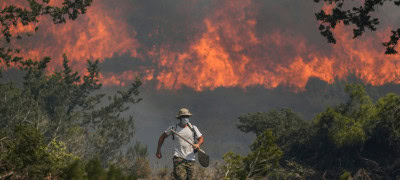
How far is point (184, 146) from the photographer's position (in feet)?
21.8

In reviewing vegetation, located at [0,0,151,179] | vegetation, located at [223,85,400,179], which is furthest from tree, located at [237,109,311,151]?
vegetation, located at [0,0,151,179]

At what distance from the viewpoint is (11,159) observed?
4.16 meters

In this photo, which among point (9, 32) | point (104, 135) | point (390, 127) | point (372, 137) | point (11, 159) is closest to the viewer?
point (11, 159)

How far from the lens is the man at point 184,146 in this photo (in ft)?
21.6

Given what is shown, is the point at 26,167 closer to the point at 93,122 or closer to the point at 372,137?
the point at 372,137

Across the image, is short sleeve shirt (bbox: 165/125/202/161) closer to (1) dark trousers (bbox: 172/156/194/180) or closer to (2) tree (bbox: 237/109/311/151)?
(1) dark trousers (bbox: 172/156/194/180)

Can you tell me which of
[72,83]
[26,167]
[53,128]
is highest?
[72,83]

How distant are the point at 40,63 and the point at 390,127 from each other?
778 inches

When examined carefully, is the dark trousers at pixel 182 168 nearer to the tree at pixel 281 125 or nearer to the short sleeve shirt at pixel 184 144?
the short sleeve shirt at pixel 184 144

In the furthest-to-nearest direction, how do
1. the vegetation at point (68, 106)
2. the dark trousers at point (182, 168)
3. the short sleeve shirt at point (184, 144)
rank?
the vegetation at point (68, 106) < the short sleeve shirt at point (184, 144) < the dark trousers at point (182, 168)

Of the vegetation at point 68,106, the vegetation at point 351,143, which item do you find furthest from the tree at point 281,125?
the vegetation at point 68,106

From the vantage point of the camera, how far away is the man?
657cm

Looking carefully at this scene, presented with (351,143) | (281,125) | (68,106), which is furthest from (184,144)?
(68,106)

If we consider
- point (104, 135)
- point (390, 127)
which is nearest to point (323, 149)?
point (390, 127)
